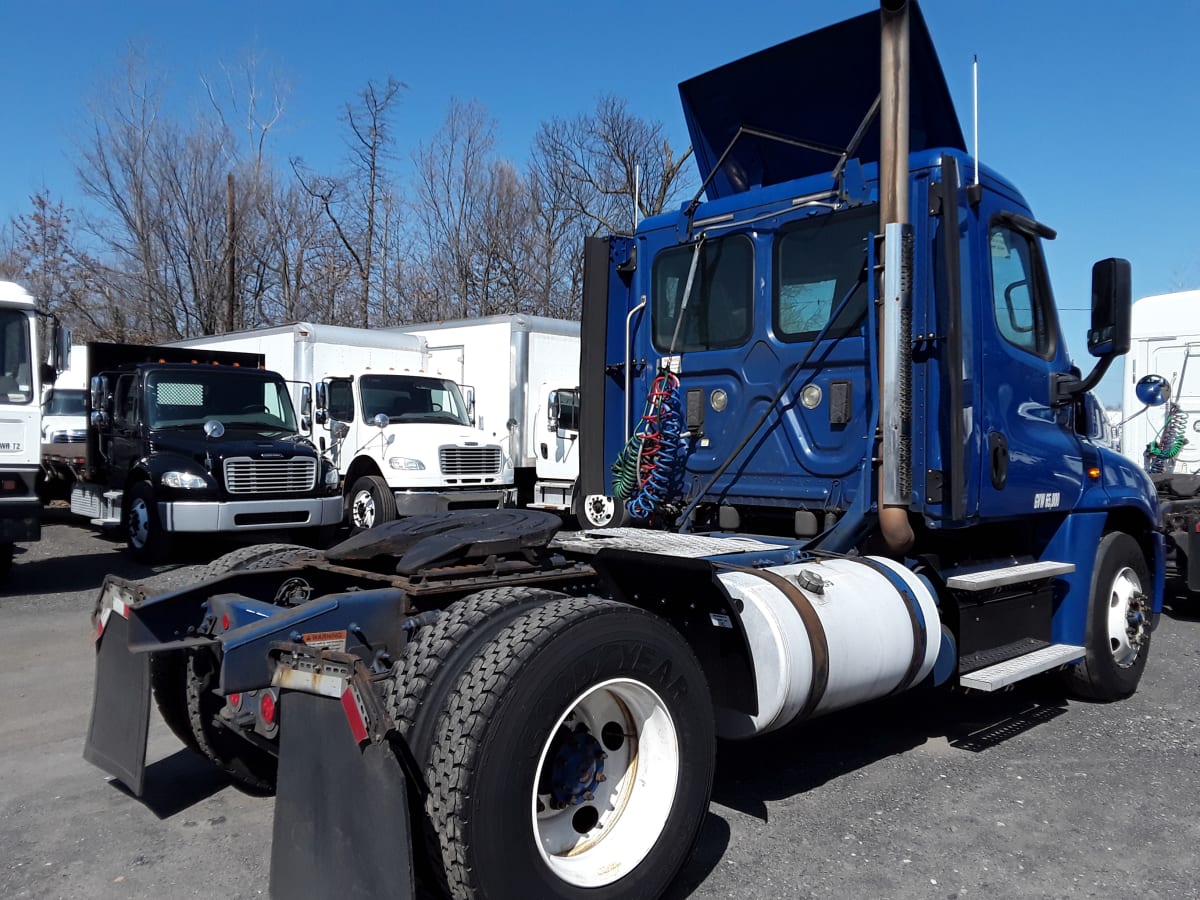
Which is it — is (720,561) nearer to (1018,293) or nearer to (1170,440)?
(1018,293)

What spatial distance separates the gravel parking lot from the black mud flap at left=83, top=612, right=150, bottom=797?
0.38m

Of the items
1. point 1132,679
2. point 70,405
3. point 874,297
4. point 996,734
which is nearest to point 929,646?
point 996,734

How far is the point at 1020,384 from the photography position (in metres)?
5.43

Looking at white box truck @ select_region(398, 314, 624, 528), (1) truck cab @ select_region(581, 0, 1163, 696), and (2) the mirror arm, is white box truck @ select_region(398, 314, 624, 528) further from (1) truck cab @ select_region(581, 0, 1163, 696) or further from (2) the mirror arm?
(2) the mirror arm

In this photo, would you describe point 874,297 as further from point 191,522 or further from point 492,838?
point 191,522

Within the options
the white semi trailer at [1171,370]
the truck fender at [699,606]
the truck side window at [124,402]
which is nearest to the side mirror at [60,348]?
the truck side window at [124,402]

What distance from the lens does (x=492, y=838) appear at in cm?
283

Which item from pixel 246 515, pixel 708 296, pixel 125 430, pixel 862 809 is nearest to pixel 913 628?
pixel 862 809

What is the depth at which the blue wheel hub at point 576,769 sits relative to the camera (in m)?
3.34

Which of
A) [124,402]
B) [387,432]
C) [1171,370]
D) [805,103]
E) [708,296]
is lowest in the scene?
[387,432]

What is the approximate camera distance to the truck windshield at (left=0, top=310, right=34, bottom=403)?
392 inches

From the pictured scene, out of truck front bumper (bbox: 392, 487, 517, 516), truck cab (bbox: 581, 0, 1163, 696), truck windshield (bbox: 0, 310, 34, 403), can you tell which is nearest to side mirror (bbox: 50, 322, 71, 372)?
truck windshield (bbox: 0, 310, 34, 403)

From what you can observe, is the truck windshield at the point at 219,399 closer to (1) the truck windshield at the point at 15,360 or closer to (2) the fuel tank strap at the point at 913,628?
(1) the truck windshield at the point at 15,360

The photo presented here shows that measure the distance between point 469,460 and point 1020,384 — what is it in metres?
9.63
